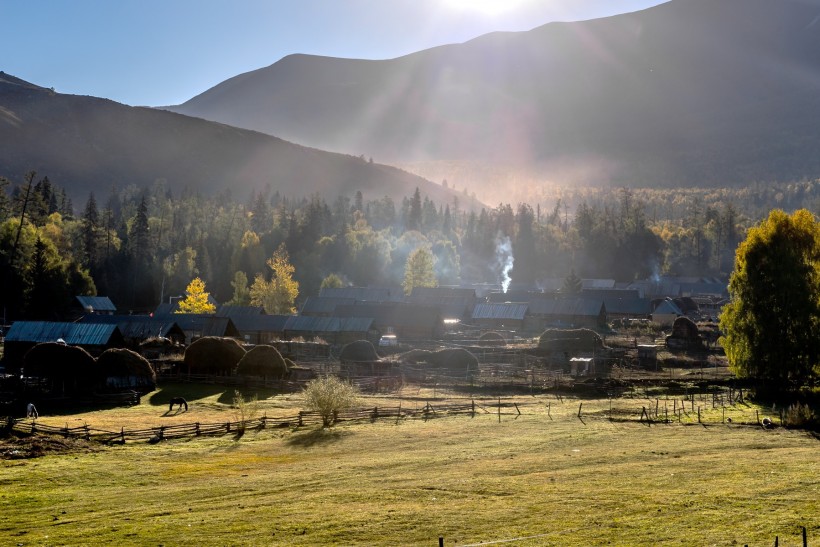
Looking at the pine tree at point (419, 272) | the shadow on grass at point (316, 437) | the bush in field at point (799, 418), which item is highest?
the pine tree at point (419, 272)

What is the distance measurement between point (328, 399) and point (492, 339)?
46.1m

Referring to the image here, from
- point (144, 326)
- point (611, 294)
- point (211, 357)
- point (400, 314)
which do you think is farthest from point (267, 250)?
point (211, 357)

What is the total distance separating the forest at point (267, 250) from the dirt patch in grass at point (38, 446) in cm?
6139

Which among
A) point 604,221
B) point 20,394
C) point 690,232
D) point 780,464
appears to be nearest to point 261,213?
point 604,221

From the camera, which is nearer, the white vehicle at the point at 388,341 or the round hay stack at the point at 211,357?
the round hay stack at the point at 211,357

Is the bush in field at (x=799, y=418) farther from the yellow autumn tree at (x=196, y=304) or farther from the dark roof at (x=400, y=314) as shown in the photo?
the yellow autumn tree at (x=196, y=304)

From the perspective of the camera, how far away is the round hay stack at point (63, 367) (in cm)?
5178

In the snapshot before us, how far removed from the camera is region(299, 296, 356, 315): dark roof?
105 m

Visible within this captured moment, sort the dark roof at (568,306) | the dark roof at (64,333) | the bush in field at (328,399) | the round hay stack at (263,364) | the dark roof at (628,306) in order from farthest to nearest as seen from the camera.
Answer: the dark roof at (628,306)
the dark roof at (568,306)
the dark roof at (64,333)
the round hay stack at (263,364)
the bush in field at (328,399)

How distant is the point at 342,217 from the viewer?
186 m

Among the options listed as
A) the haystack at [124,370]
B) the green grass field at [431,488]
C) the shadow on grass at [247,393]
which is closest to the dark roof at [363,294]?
the shadow on grass at [247,393]

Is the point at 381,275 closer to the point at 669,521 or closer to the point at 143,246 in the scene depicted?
the point at 143,246

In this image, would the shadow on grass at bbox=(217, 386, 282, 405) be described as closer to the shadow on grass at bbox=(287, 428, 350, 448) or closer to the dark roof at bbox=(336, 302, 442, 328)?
the shadow on grass at bbox=(287, 428, 350, 448)

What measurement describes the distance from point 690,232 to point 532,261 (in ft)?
139
